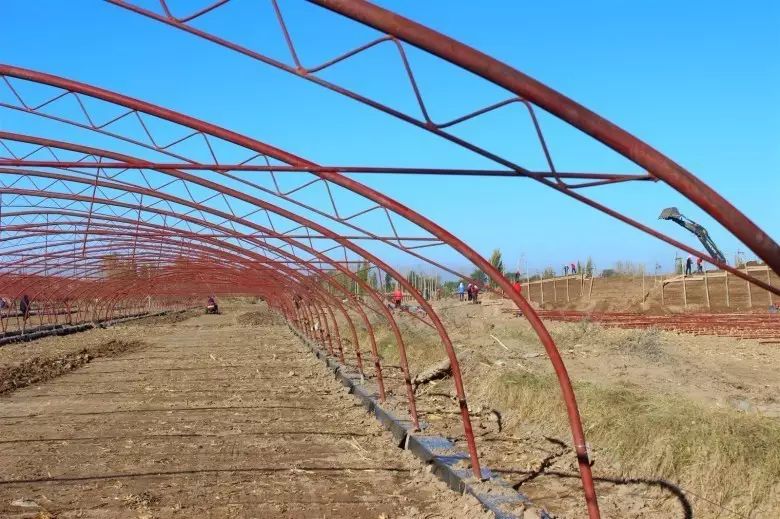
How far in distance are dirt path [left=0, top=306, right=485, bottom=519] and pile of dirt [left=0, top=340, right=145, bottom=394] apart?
688 millimetres

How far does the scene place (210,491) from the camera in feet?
22.9

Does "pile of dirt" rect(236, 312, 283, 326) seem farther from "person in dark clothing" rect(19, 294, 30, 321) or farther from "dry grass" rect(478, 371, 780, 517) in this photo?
"dry grass" rect(478, 371, 780, 517)

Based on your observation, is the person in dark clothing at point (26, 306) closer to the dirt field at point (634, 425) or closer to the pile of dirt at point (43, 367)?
the pile of dirt at point (43, 367)

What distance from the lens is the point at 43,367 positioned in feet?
59.3

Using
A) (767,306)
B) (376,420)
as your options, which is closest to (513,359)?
(376,420)

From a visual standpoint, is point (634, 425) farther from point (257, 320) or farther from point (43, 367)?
point (257, 320)

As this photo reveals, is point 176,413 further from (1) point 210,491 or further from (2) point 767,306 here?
(2) point 767,306

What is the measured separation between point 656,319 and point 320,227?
1560 centimetres

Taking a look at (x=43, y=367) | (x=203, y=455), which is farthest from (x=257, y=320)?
(x=203, y=455)

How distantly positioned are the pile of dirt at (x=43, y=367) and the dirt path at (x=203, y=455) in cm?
69

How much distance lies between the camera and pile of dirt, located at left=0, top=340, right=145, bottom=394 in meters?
15.2

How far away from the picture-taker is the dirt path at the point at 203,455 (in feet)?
21.6

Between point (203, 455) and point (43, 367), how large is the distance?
11185mm

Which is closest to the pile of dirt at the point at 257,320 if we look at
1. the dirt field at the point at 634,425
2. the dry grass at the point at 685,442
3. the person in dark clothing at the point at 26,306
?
the person in dark clothing at the point at 26,306
